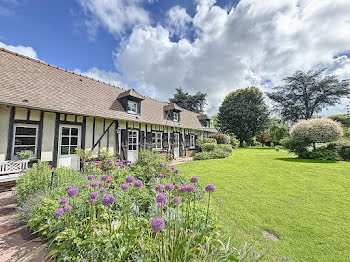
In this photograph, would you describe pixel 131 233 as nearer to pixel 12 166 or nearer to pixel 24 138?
pixel 12 166

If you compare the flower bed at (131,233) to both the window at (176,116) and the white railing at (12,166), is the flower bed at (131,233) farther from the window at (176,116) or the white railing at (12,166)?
the window at (176,116)

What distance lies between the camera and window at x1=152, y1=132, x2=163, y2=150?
1118 cm

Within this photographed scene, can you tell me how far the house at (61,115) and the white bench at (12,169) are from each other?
38cm

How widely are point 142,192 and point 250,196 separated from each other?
3.55 metres

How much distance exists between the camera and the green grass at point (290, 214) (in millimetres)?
2438

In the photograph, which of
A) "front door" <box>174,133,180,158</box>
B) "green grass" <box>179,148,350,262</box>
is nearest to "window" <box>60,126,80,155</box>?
"green grass" <box>179,148,350,262</box>

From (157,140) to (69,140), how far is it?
6.00m

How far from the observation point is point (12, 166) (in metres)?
4.92

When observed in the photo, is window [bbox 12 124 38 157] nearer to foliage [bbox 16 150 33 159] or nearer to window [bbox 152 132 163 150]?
foliage [bbox 16 150 33 159]

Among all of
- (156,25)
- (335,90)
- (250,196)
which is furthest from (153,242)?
Answer: (335,90)

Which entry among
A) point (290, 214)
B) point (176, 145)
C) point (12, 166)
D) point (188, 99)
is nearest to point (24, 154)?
point (12, 166)

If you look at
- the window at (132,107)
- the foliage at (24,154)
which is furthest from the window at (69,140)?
the window at (132,107)

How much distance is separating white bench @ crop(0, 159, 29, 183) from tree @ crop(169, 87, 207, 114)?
2586 cm

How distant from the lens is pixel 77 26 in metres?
6.46
